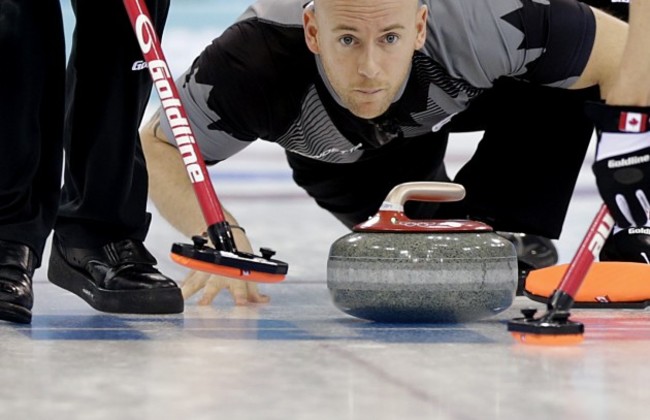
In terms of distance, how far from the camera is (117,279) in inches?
105

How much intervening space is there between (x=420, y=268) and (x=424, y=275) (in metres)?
Result: 0.02

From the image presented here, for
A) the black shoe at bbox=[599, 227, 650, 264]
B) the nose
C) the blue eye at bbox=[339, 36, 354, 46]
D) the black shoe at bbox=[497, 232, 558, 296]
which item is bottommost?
the black shoe at bbox=[497, 232, 558, 296]

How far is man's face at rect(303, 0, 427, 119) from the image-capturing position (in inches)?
108

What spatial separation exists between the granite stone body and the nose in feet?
1.60

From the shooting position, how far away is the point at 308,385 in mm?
1765

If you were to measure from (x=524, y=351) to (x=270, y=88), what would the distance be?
115cm

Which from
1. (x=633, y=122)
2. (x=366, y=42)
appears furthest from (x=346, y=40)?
(x=633, y=122)

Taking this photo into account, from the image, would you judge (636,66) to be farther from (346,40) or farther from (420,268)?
(346,40)

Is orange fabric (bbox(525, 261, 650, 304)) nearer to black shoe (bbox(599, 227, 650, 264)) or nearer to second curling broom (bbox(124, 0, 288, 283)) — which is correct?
black shoe (bbox(599, 227, 650, 264))

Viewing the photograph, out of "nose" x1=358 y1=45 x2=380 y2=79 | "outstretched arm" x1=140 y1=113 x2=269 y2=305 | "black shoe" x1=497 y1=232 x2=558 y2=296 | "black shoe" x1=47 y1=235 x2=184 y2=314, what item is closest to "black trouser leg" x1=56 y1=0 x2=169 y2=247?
"black shoe" x1=47 y1=235 x2=184 y2=314

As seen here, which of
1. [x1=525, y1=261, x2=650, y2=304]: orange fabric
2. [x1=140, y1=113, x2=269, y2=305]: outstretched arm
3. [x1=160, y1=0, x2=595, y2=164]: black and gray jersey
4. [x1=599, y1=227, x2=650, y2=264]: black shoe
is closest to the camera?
[x1=525, y1=261, x2=650, y2=304]: orange fabric

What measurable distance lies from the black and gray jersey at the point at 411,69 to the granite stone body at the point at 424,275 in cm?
66

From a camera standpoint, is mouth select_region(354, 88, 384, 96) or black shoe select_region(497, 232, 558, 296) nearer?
mouth select_region(354, 88, 384, 96)

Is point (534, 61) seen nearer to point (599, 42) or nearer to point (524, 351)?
point (599, 42)
